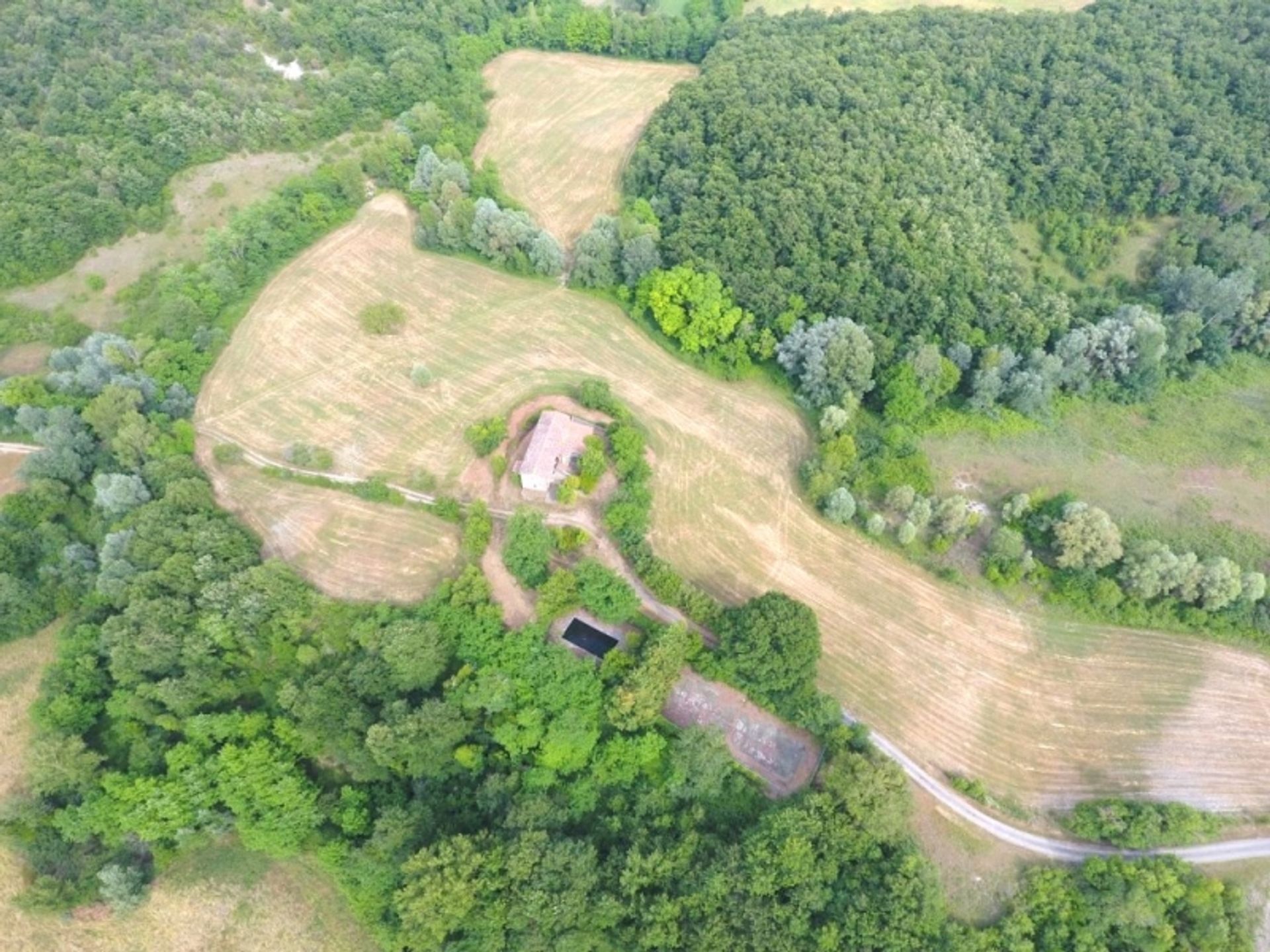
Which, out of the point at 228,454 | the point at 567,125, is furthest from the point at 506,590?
the point at 567,125

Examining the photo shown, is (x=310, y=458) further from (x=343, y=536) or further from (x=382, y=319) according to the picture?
(x=382, y=319)

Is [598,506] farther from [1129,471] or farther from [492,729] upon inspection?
[1129,471]

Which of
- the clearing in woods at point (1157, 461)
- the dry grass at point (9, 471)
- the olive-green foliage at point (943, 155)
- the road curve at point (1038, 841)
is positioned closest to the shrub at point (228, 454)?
the dry grass at point (9, 471)

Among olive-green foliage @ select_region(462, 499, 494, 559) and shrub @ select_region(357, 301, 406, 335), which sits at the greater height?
shrub @ select_region(357, 301, 406, 335)

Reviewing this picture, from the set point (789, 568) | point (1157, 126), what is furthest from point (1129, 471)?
point (1157, 126)

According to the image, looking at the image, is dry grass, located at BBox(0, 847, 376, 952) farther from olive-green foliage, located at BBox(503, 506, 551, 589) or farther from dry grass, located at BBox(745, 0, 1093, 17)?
dry grass, located at BBox(745, 0, 1093, 17)

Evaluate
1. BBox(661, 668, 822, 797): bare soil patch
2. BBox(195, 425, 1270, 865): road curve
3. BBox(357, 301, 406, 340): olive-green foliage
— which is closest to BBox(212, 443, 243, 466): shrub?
BBox(357, 301, 406, 340): olive-green foliage

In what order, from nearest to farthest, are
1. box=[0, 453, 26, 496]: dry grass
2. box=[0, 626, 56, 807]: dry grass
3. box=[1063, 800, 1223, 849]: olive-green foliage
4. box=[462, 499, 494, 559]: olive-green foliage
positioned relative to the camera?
box=[1063, 800, 1223, 849]: olive-green foliage < box=[0, 626, 56, 807]: dry grass < box=[462, 499, 494, 559]: olive-green foliage < box=[0, 453, 26, 496]: dry grass
